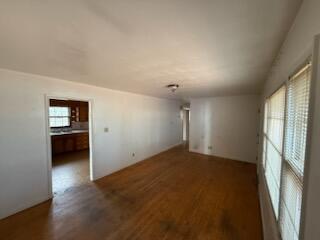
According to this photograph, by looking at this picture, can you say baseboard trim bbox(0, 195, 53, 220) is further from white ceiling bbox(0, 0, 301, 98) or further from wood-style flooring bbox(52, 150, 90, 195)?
white ceiling bbox(0, 0, 301, 98)

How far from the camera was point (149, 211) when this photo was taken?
2469 millimetres

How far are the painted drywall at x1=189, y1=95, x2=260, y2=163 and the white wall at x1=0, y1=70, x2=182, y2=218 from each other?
313 centimetres

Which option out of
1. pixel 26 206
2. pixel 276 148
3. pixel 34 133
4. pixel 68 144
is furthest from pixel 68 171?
pixel 276 148

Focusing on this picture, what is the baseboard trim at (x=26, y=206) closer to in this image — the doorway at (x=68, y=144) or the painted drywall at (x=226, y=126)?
the doorway at (x=68, y=144)

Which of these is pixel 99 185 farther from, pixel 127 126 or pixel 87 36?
pixel 87 36

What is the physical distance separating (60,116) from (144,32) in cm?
662

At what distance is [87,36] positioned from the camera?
125 cm

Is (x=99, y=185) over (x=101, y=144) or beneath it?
beneath

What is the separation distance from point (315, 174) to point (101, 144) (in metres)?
3.76

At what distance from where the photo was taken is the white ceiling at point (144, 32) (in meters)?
0.91

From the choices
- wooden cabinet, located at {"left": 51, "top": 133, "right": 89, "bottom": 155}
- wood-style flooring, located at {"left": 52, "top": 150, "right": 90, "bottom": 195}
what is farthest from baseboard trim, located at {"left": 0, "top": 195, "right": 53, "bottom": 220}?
wooden cabinet, located at {"left": 51, "top": 133, "right": 89, "bottom": 155}

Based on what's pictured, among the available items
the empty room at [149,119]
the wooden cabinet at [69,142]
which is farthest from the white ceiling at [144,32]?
the wooden cabinet at [69,142]

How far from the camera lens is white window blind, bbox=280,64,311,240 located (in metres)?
0.89

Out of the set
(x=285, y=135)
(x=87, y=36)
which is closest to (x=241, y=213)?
(x=285, y=135)
